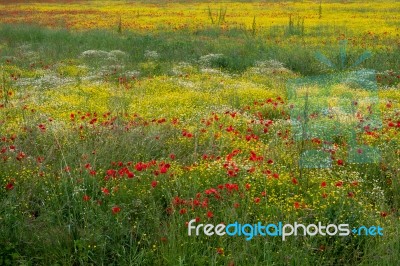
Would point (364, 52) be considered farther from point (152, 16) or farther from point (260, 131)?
point (152, 16)

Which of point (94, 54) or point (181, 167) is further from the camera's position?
point (94, 54)

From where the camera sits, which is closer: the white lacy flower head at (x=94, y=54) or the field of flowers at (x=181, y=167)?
the field of flowers at (x=181, y=167)

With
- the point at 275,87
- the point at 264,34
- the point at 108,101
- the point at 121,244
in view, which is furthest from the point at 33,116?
the point at 264,34

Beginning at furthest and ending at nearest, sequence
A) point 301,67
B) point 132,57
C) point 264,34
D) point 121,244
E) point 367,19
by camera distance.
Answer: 1. point 367,19
2. point 264,34
3. point 132,57
4. point 301,67
5. point 121,244

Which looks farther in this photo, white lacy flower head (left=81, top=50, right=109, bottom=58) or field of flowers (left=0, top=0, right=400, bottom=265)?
white lacy flower head (left=81, top=50, right=109, bottom=58)

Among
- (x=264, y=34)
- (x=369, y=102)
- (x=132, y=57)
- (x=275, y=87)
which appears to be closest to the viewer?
(x=369, y=102)

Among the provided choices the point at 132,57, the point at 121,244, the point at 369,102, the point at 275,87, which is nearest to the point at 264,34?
the point at 132,57

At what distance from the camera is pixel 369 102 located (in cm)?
1087

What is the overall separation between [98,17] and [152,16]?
372cm

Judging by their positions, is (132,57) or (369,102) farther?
(132,57)

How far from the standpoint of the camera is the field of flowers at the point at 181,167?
487 centimetres

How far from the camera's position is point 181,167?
A: 6.72 metres

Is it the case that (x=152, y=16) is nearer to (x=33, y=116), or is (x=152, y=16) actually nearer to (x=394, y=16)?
(x=394, y=16)

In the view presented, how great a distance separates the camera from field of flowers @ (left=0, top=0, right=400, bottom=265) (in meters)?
4.87
